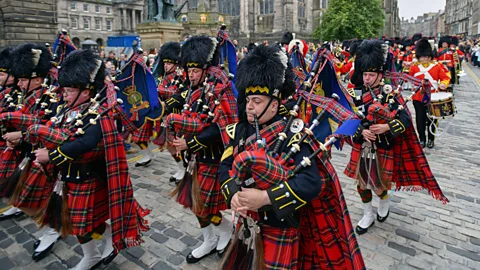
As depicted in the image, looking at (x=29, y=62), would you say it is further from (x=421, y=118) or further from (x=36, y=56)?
(x=421, y=118)

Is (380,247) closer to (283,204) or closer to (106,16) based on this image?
(283,204)

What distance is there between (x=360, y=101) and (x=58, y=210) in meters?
4.38

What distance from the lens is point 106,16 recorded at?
68750 millimetres

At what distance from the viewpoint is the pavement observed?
14.1ft

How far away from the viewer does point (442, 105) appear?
8.45m

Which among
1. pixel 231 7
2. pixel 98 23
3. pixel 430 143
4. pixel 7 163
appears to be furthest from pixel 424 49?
pixel 98 23

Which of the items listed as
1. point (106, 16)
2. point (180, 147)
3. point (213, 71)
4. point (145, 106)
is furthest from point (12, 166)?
point (106, 16)

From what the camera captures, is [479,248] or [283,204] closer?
[283,204]

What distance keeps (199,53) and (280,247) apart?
9.27ft

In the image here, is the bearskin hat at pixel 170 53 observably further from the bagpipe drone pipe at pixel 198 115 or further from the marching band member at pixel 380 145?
the marching band member at pixel 380 145

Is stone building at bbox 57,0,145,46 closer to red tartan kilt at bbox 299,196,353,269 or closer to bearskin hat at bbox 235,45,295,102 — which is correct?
bearskin hat at bbox 235,45,295,102

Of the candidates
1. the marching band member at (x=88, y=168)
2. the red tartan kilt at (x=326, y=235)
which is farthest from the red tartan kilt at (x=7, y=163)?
the red tartan kilt at (x=326, y=235)

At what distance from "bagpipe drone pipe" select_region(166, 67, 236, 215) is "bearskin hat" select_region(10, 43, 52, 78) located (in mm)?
2582

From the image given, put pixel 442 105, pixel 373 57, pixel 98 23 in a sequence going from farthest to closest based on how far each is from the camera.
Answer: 1. pixel 98 23
2. pixel 442 105
3. pixel 373 57
